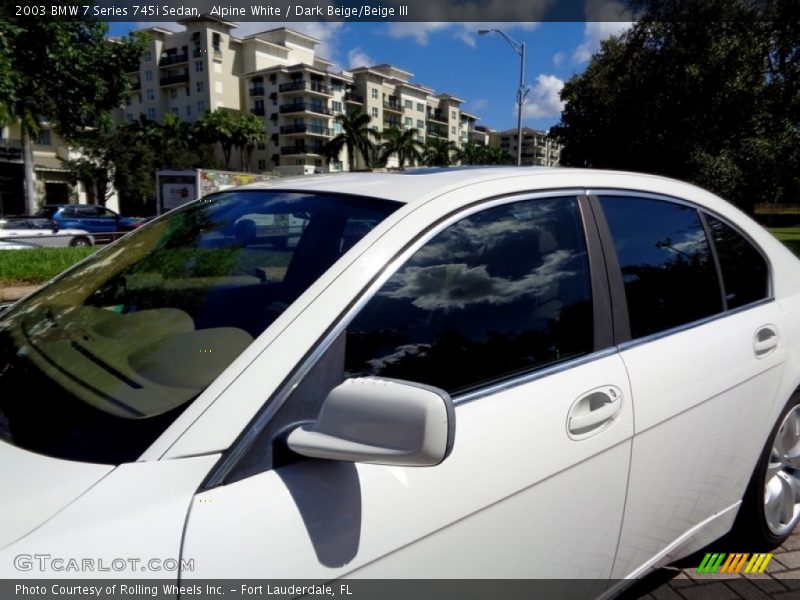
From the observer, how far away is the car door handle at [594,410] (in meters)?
1.67

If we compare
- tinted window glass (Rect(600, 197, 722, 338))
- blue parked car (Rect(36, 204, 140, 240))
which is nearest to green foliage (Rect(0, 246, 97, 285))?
tinted window glass (Rect(600, 197, 722, 338))

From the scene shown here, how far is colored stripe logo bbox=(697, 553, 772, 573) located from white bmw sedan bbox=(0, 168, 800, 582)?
278 millimetres

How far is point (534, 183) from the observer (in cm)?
196

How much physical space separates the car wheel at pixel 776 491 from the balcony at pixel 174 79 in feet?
268

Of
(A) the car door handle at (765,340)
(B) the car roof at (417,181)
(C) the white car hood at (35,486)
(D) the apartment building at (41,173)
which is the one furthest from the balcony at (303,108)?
(C) the white car hood at (35,486)

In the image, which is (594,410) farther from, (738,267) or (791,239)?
(791,239)

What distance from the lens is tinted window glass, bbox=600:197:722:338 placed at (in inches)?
81.6

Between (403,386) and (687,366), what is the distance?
4.24ft

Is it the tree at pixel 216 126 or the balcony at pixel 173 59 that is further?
the balcony at pixel 173 59

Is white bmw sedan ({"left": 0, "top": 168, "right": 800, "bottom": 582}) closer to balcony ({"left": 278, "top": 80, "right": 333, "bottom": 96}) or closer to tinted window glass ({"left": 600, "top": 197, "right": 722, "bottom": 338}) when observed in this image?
tinted window glass ({"left": 600, "top": 197, "right": 722, "bottom": 338})

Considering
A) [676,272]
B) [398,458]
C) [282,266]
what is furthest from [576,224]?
[398,458]

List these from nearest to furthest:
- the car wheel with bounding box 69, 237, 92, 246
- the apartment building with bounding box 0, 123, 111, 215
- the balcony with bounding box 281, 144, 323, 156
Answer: the car wheel with bounding box 69, 237, 92, 246 < the apartment building with bounding box 0, 123, 111, 215 < the balcony with bounding box 281, 144, 323, 156

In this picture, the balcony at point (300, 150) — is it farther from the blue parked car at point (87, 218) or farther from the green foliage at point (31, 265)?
the green foliage at point (31, 265)

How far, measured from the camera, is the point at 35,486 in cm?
117
